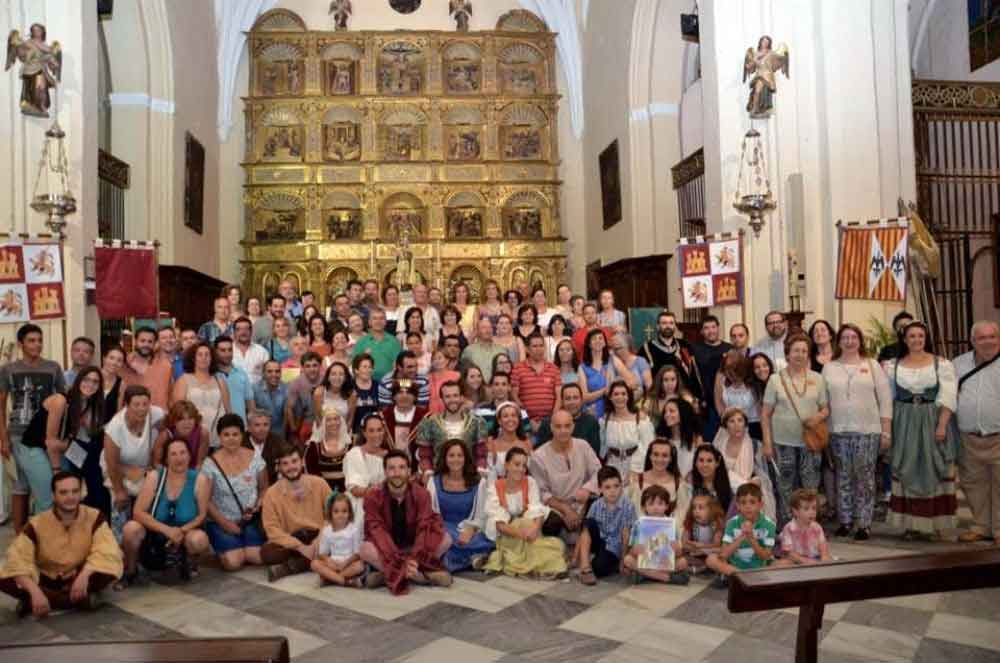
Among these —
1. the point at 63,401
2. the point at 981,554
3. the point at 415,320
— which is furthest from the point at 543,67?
the point at 981,554

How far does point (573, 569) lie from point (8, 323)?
593 cm

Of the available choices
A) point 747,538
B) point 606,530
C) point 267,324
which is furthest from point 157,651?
point 267,324

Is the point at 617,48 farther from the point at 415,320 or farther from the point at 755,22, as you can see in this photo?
the point at 415,320

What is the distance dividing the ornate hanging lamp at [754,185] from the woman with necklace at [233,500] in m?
6.20

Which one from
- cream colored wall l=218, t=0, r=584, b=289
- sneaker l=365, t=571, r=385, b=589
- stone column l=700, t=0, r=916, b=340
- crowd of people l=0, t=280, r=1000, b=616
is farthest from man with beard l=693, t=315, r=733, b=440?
cream colored wall l=218, t=0, r=584, b=289

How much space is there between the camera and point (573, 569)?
4.79m

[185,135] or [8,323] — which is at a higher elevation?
[185,135]

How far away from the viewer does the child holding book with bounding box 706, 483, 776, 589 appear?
4.45 m

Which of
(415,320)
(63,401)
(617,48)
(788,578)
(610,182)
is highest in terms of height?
(617,48)

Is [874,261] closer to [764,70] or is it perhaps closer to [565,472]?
[764,70]

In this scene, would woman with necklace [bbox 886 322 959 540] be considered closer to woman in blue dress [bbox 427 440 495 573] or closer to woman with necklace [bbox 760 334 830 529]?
woman with necklace [bbox 760 334 830 529]

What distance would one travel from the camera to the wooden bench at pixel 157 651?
6.44ft

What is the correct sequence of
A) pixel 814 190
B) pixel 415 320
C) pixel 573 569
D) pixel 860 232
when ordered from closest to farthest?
pixel 573 569, pixel 415 320, pixel 860 232, pixel 814 190

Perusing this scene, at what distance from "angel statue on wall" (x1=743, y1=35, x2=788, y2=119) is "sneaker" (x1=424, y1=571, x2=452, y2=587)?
6.70 metres
